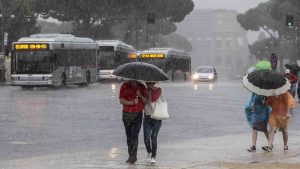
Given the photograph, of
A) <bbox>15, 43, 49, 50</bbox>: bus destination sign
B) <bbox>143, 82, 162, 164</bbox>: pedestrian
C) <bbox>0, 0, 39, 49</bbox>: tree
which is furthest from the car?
<bbox>143, 82, 162, 164</bbox>: pedestrian

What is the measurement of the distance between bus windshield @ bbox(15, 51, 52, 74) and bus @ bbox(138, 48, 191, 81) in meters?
19.5

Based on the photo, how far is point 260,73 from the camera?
49.6 ft

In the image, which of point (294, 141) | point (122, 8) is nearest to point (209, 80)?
point (122, 8)

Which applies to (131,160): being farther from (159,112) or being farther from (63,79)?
(63,79)

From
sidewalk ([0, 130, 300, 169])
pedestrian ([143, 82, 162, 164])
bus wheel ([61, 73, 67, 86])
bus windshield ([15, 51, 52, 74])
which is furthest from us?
bus wheel ([61, 73, 67, 86])

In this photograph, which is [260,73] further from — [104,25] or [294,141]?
[104,25]

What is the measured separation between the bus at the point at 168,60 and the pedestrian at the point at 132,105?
52034 mm

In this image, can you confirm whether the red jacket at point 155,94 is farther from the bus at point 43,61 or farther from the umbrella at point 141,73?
the bus at point 43,61

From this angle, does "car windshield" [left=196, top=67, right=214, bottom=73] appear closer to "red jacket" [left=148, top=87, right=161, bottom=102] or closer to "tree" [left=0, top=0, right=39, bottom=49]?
"tree" [left=0, top=0, right=39, bottom=49]

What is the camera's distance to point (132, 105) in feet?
43.5

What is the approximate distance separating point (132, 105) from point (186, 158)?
4.75ft

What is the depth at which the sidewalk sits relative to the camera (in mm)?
12828

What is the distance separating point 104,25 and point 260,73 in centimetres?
8457

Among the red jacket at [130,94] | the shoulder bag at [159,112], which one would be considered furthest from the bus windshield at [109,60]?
the shoulder bag at [159,112]
